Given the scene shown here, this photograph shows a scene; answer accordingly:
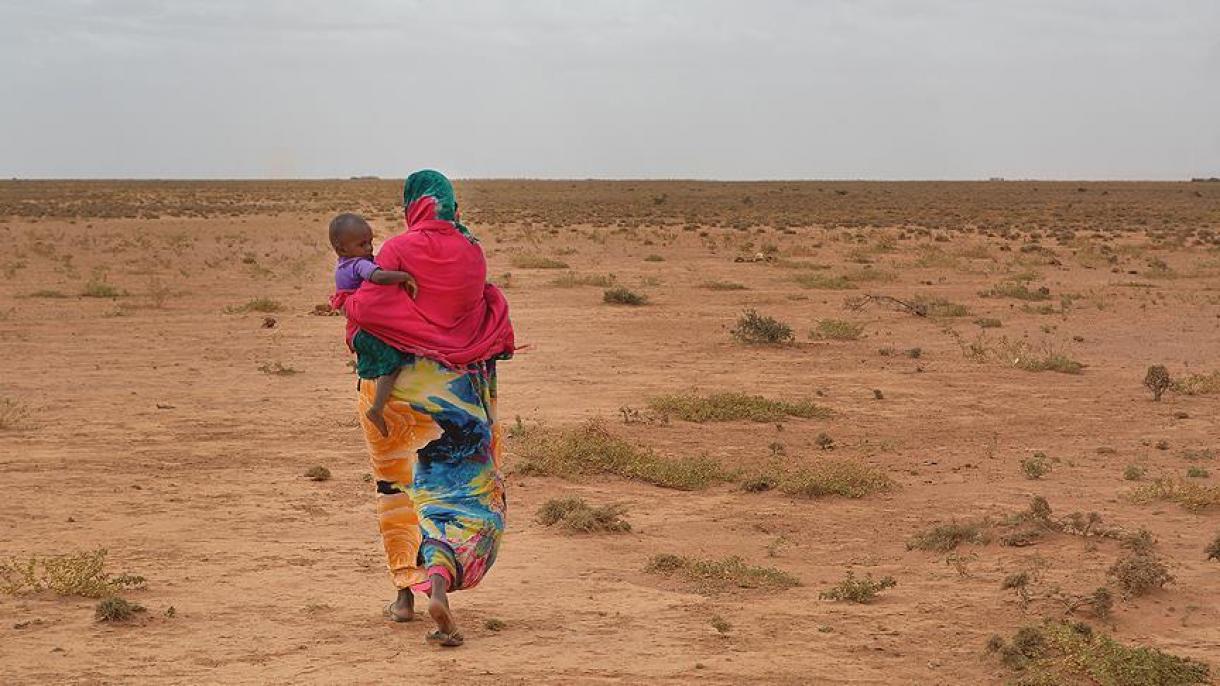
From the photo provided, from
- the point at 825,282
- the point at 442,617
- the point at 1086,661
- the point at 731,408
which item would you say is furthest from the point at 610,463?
the point at 825,282

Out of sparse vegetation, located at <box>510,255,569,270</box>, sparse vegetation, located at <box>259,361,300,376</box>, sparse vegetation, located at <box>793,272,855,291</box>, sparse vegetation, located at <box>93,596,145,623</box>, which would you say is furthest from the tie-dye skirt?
sparse vegetation, located at <box>510,255,569,270</box>

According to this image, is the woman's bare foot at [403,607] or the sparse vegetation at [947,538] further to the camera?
the sparse vegetation at [947,538]

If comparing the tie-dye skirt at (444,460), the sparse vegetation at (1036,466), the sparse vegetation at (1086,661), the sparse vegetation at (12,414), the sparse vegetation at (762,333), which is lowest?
the sparse vegetation at (12,414)

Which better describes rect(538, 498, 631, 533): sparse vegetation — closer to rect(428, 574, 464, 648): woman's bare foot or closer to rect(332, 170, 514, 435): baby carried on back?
rect(428, 574, 464, 648): woman's bare foot

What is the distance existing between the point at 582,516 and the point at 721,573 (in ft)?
3.93

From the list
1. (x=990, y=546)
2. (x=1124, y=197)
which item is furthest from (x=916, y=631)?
(x=1124, y=197)

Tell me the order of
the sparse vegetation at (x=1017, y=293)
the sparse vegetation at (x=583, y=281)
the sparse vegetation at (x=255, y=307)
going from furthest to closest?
the sparse vegetation at (x=583, y=281), the sparse vegetation at (x=1017, y=293), the sparse vegetation at (x=255, y=307)

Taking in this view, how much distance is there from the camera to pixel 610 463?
9641 mm

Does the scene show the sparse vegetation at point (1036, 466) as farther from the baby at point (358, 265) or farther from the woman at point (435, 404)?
the baby at point (358, 265)

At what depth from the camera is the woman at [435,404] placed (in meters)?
5.70

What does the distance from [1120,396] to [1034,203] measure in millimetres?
55735

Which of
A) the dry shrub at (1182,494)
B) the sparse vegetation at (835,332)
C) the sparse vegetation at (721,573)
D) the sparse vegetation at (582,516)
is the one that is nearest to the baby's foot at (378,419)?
the sparse vegetation at (721,573)

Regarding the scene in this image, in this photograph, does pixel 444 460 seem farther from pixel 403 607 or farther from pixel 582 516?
pixel 582 516

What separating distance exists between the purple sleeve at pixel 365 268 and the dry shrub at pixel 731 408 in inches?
243
